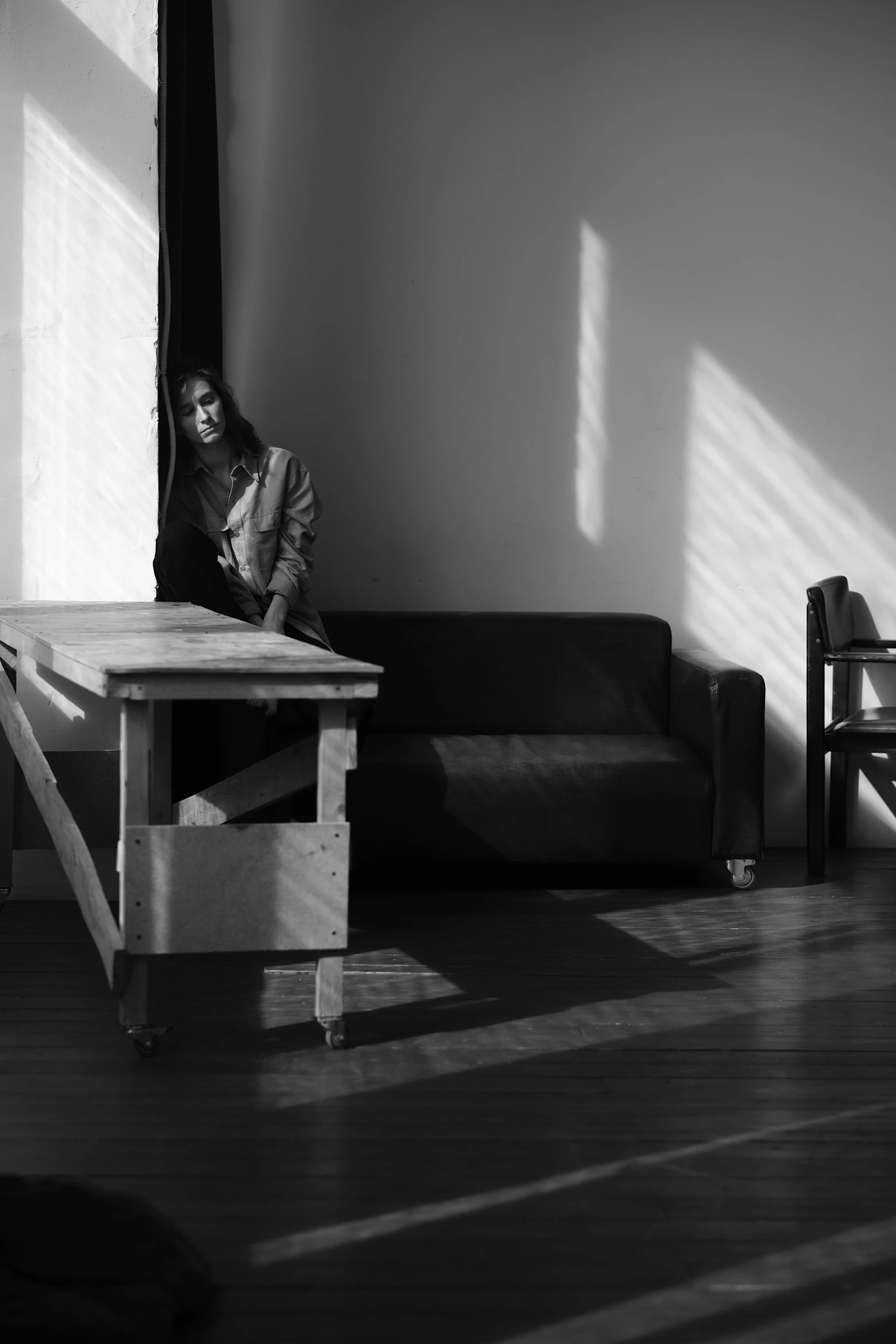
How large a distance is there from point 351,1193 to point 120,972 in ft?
2.07

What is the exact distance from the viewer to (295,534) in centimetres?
370

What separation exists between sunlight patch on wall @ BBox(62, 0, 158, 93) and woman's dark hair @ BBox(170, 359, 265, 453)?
676mm

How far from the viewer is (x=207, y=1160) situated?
189 centimetres

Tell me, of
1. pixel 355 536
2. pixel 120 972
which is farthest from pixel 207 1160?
pixel 355 536

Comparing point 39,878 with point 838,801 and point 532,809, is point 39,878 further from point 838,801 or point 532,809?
point 838,801

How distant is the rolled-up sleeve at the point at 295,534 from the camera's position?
12.0ft

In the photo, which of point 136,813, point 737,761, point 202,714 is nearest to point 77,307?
point 202,714

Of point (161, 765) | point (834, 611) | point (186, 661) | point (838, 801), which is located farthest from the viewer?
point (838, 801)

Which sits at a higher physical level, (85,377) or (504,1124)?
(85,377)

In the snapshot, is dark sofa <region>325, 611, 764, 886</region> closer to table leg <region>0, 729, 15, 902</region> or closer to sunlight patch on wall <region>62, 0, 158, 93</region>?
table leg <region>0, 729, 15, 902</region>

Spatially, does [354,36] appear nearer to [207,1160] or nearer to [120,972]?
[120,972]

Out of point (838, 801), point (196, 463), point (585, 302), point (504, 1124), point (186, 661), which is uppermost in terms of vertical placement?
point (585, 302)

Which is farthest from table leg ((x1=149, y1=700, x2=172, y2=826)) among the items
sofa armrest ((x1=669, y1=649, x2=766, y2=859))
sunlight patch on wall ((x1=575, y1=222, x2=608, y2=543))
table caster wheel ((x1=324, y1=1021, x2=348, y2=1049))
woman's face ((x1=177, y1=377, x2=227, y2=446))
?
sunlight patch on wall ((x1=575, y1=222, x2=608, y2=543))

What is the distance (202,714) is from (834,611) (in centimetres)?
192
